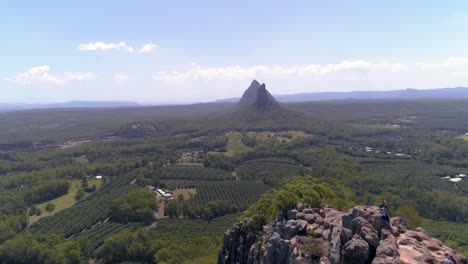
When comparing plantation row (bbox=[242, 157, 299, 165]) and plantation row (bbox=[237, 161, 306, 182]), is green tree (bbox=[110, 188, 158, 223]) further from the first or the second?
plantation row (bbox=[242, 157, 299, 165])

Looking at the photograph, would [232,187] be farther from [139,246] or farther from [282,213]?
[282,213]

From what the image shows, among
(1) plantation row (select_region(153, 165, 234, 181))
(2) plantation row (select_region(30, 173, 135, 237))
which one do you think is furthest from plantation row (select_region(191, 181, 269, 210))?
(2) plantation row (select_region(30, 173, 135, 237))

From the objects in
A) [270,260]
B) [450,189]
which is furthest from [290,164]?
[270,260]

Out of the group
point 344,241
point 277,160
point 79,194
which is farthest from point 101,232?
point 277,160

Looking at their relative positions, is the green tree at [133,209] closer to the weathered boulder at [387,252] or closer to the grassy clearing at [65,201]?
the grassy clearing at [65,201]

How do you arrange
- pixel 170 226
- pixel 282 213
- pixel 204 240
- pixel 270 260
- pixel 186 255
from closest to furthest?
pixel 270 260, pixel 282 213, pixel 186 255, pixel 204 240, pixel 170 226

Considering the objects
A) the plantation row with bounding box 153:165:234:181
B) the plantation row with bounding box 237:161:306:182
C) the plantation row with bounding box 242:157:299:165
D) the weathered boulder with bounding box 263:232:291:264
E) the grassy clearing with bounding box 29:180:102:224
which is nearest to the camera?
the weathered boulder with bounding box 263:232:291:264
